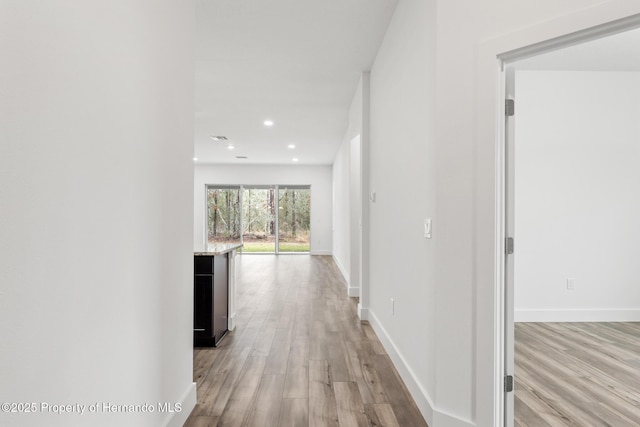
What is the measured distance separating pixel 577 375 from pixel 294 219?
8.54 meters

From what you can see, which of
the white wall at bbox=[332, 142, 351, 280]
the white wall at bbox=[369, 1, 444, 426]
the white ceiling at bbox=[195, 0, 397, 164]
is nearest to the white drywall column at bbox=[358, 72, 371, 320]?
the white ceiling at bbox=[195, 0, 397, 164]

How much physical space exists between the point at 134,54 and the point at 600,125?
4558mm

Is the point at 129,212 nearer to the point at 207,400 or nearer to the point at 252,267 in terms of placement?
the point at 207,400

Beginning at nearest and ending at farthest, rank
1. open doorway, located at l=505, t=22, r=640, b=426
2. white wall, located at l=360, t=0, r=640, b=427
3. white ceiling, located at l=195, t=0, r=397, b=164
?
white wall, located at l=360, t=0, r=640, b=427 → white ceiling, located at l=195, t=0, r=397, b=164 → open doorway, located at l=505, t=22, r=640, b=426

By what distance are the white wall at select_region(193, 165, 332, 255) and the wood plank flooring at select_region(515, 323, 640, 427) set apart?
285 inches

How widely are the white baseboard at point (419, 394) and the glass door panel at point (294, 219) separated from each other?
7.51m

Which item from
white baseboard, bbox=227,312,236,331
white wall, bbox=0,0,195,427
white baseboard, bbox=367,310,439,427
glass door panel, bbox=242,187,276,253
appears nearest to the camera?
white wall, bbox=0,0,195,427

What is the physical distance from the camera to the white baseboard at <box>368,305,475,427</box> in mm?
1836

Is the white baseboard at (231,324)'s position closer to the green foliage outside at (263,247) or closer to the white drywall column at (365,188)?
the white drywall column at (365,188)

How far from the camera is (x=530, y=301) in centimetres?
390

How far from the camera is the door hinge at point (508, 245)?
69.2 inches

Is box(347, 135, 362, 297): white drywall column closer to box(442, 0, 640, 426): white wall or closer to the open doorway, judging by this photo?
the open doorway

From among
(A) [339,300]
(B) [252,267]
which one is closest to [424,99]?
(A) [339,300]

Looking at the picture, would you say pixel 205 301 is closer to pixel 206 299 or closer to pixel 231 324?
pixel 206 299
